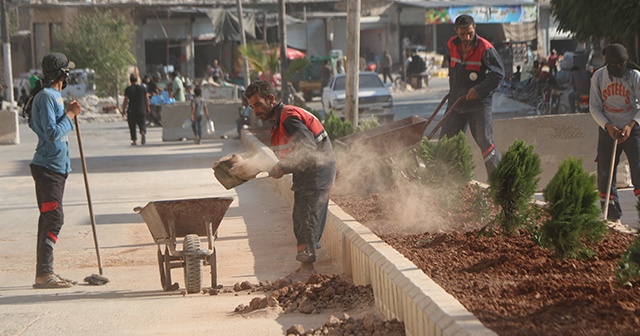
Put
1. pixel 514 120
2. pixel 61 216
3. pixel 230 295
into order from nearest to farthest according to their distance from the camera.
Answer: pixel 230 295
pixel 61 216
pixel 514 120

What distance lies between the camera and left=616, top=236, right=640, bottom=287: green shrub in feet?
17.0

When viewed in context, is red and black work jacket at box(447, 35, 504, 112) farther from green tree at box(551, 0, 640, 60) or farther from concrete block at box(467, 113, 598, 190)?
green tree at box(551, 0, 640, 60)

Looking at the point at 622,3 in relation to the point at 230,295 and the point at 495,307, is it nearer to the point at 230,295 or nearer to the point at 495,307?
the point at 230,295

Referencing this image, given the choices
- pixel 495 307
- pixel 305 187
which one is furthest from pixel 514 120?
pixel 495 307

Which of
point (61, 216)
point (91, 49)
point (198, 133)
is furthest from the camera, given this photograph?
point (91, 49)

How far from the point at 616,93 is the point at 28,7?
51320mm

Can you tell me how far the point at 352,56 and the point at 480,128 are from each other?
596cm

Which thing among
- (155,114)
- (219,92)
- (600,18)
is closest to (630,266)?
(600,18)

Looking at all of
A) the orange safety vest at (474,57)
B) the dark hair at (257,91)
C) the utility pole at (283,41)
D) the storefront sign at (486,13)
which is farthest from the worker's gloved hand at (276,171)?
the storefront sign at (486,13)

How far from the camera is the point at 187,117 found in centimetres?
2856

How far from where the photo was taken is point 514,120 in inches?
605

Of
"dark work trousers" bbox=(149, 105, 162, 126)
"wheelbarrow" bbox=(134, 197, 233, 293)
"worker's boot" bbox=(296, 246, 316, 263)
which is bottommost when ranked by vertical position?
"dark work trousers" bbox=(149, 105, 162, 126)

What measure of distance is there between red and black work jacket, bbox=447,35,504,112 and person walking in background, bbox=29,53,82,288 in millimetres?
4270

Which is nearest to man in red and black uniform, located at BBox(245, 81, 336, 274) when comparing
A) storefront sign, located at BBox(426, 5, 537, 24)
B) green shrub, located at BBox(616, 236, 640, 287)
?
green shrub, located at BBox(616, 236, 640, 287)
